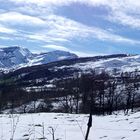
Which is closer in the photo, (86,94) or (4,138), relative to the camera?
(4,138)

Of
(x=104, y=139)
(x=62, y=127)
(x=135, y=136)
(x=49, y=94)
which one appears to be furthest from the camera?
(x=49, y=94)

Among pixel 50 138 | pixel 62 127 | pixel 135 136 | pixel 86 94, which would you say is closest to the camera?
pixel 135 136

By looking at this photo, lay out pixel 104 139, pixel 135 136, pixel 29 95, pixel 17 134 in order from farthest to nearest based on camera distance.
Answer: pixel 29 95
pixel 17 134
pixel 104 139
pixel 135 136

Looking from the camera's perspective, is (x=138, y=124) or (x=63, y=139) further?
(x=138, y=124)

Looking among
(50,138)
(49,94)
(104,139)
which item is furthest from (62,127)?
(49,94)

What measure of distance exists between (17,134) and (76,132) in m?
3.18

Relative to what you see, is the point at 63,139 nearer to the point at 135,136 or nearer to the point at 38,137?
the point at 38,137

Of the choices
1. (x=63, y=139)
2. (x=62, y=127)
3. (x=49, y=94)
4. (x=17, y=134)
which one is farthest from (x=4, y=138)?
(x=49, y=94)

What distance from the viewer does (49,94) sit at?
19900cm

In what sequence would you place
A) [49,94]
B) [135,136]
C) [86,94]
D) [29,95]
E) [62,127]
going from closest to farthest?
[135,136]
[62,127]
[86,94]
[29,95]
[49,94]

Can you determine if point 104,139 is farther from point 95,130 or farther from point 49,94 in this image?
point 49,94

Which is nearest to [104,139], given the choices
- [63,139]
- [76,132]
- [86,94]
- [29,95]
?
[63,139]

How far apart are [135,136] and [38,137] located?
18.0 ft

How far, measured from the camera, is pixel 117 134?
17.5m
